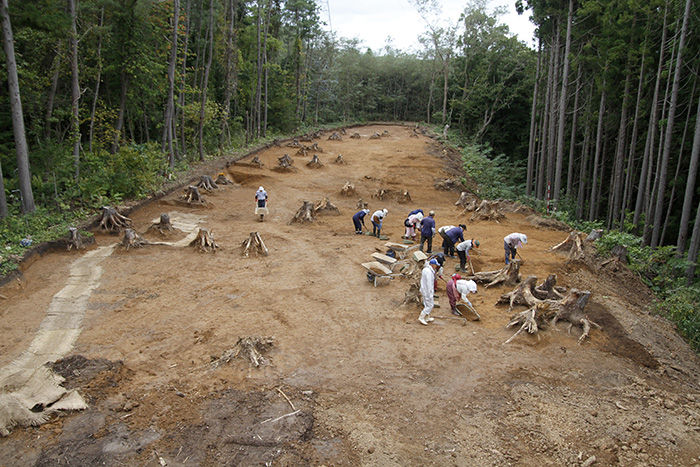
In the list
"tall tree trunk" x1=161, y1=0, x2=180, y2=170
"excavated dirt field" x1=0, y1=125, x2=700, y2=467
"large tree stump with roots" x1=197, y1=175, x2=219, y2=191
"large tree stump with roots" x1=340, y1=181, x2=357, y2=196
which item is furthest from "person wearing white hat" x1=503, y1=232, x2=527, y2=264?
"tall tree trunk" x1=161, y1=0, x2=180, y2=170

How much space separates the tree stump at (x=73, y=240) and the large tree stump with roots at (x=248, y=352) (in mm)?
7449

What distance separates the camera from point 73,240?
37.8ft

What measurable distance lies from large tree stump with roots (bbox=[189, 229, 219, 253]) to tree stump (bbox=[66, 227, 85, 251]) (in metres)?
2.97

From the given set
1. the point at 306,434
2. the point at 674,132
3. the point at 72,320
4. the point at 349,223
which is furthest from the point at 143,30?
the point at 674,132

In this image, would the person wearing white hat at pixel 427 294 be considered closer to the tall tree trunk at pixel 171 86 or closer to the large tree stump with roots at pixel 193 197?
the large tree stump with roots at pixel 193 197

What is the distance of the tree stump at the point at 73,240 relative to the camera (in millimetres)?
11474

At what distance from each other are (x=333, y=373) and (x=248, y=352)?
142cm

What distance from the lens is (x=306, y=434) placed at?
5.21 meters

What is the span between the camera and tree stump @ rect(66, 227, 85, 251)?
11474 mm

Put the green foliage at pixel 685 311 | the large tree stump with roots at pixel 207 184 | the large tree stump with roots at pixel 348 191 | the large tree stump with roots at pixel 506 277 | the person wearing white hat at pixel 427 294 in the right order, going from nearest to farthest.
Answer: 1. the person wearing white hat at pixel 427 294
2. the green foliage at pixel 685 311
3. the large tree stump with roots at pixel 506 277
4. the large tree stump with roots at pixel 207 184
5. the large tree stump with roots at pixel 348 191

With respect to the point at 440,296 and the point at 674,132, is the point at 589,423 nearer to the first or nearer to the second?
the point at 440,296

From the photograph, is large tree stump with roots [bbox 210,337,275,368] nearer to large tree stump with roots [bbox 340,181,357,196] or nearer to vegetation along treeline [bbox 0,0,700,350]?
vegetation along treeline [bbox 0,0,700,350]

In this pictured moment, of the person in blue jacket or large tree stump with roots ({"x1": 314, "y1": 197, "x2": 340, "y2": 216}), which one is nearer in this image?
the person in blue jacket

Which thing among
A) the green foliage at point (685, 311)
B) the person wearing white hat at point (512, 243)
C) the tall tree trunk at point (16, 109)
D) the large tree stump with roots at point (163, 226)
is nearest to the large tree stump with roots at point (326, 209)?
the large tree stump with roots at point (163, 226)
